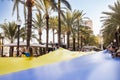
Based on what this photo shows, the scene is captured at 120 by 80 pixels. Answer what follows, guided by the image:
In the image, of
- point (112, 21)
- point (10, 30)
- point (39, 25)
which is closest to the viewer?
point (112, 21)

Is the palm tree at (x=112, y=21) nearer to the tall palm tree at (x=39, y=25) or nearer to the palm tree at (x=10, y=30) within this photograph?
the tall palm tree at (x=39, y=25)

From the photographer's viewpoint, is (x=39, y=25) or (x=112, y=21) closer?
(x=112, y=21)

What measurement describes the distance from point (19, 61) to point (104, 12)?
45.2m

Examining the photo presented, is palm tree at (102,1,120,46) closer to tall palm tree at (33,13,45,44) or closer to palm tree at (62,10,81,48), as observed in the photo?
palm tree at (62,10,81,48)

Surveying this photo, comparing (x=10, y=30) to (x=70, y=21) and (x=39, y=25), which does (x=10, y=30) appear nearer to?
→ (x=39, y=25)

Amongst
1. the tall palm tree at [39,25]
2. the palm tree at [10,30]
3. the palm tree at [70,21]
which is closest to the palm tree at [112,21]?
the palm tree at [70,21]

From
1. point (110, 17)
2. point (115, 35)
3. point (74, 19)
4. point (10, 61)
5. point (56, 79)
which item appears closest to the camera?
point (56, 79)

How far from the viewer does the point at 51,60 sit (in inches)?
589

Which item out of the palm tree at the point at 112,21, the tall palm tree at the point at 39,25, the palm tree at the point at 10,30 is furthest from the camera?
the tall palm tree at the point at 39,25

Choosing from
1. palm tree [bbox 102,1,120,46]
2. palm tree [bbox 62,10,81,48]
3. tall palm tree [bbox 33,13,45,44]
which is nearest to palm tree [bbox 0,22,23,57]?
tall palm tree [bbox 33,13,45,44]

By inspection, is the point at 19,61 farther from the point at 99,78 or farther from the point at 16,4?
the point at 16,4

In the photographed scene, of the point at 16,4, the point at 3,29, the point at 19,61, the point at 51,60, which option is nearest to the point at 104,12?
the point at 3,29

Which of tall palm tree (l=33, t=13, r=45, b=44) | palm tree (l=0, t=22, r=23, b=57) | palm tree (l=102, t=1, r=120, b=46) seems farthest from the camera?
tall palm tree (l=33, t=13, r=45, b=44)

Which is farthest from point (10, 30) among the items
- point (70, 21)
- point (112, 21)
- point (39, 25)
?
point (112, 21)
